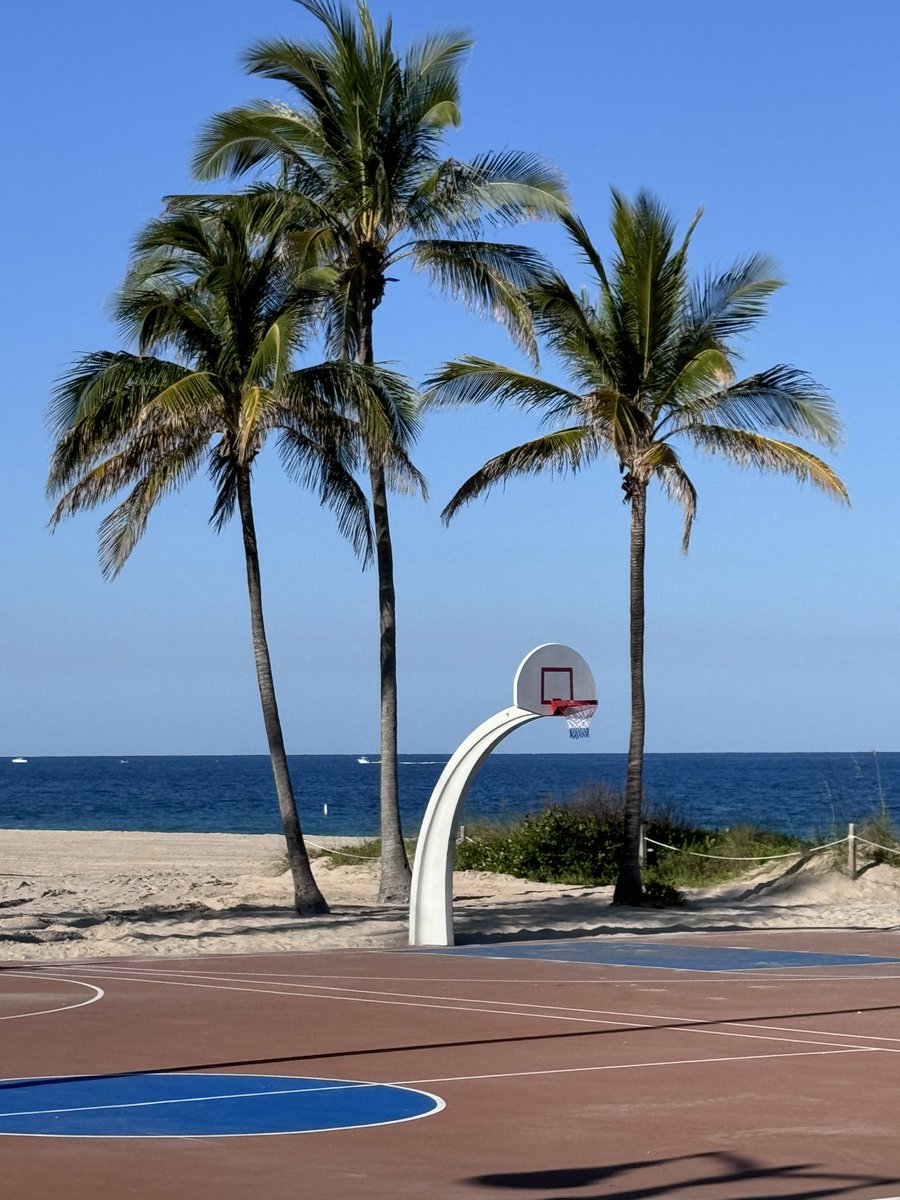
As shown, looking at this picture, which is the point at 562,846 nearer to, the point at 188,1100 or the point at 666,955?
the point at 666,955

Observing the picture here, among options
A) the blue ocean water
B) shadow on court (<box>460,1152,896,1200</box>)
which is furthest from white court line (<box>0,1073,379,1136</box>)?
the blue ocean water

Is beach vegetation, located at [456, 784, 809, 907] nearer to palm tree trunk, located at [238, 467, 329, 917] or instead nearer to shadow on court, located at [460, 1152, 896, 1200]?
palm tree trunk, located at [238, 467, 329, 917]

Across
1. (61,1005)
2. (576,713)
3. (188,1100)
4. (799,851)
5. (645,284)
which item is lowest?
(61,1005)

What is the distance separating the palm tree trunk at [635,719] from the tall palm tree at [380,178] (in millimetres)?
3212

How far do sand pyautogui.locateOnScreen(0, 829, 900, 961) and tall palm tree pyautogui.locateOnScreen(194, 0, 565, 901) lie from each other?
2685 millimetres

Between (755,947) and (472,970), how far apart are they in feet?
14.0

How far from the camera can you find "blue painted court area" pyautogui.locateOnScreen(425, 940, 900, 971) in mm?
18344

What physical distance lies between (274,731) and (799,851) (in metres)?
11.7

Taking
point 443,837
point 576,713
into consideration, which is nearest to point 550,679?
point 576,713

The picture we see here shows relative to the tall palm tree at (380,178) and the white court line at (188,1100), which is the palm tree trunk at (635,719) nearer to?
the tall palm tree at (380,178)

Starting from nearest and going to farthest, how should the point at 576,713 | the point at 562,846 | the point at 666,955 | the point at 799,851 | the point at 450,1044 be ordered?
1. the point at 450,1044
2. the point at 666,955
3. the point at 576,713
4. the point at 562,846
5. the point at 799,851

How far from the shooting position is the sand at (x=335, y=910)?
2138 centimetres

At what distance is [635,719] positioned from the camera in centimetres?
2514

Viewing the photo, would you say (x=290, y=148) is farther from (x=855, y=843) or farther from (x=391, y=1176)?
(x=391, y=1176)
